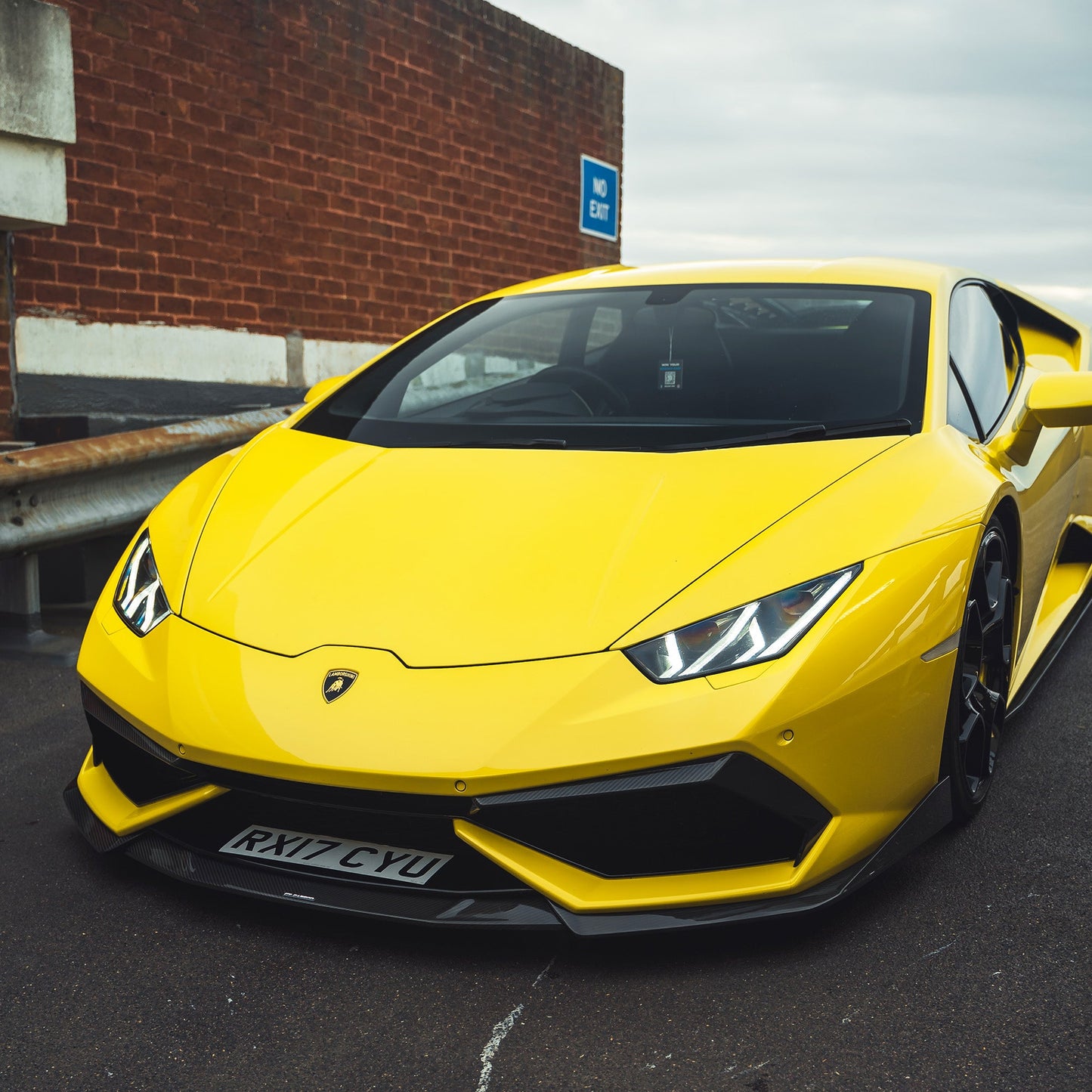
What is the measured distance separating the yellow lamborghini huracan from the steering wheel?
20 mm

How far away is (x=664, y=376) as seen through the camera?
3.23 meters

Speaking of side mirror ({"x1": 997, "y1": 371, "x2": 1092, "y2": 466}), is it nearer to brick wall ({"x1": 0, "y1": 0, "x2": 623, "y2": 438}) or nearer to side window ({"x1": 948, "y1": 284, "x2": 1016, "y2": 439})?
side window ({"x1": 948, "y1": 284, "x2": 1016, "y2": 439})

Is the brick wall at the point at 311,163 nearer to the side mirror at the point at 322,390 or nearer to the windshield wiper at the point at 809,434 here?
the side mirror at the point at 322,390

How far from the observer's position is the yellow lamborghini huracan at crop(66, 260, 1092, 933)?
81.3 inches

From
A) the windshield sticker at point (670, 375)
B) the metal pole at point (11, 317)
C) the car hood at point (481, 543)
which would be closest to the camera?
the car hood at point (481, 543)

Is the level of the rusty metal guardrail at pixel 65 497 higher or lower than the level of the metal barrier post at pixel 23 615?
higher

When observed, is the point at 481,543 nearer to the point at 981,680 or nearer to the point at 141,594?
the point at 141,594

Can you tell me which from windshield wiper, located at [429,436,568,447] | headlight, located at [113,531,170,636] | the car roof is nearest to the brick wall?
the car roof

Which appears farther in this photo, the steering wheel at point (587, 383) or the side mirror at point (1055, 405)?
the steering wheel at point (587, 383)

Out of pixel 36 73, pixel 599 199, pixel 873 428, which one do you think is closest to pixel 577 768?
pixel 873 428

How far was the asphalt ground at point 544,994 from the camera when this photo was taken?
73.2 inches

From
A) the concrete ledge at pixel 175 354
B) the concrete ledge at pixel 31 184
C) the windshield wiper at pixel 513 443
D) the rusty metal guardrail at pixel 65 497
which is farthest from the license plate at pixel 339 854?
the concrete ledge at pixel 175 354

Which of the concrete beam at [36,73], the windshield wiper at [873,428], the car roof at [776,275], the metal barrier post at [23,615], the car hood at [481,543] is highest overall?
the concrete beam at [36,73]

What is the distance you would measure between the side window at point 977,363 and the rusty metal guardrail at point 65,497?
119 inches
